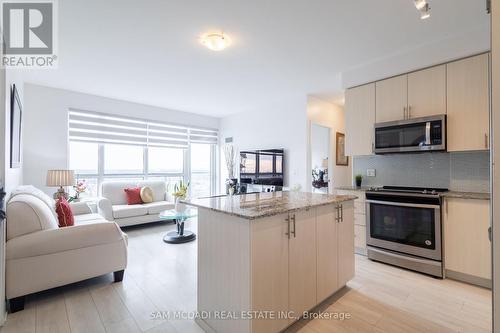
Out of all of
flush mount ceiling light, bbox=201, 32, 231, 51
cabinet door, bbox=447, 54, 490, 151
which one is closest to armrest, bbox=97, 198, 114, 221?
flush mount ceiling light, bbox=201, 32, 231, 51

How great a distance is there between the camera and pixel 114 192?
4758mm

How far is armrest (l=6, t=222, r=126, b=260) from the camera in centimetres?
199

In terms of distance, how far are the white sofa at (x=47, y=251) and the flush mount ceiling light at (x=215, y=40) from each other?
228 centimetres

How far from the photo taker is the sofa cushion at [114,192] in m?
4.68

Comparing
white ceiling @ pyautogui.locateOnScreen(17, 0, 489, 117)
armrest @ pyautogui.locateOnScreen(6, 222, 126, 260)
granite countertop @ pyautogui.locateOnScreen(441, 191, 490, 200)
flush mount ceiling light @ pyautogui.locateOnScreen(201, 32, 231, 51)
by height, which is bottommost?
armrest @ pyautogui.locateOnScreen(6, 222, 126, 260)

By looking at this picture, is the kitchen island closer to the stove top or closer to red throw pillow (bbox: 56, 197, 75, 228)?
the stove top

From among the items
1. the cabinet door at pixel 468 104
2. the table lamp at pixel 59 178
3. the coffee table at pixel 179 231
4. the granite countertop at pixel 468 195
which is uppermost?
the cabinet door at pixel 468 104

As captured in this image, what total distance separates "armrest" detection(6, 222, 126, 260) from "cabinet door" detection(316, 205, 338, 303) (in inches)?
81.3

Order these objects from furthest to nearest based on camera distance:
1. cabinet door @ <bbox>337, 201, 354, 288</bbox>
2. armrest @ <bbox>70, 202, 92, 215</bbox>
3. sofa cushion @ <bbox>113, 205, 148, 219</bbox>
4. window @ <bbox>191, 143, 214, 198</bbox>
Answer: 1. window @ <bbox>191, 143, 214, 198</bbox>
2. sofa cushion @ <bbox>113, 205, 148, 219</bbox>
3. armrest @ <bbox>70, 202, 92, 215</bbox>
4. cabinet door @ <bbox>337, 201, 354, 288</bbox>

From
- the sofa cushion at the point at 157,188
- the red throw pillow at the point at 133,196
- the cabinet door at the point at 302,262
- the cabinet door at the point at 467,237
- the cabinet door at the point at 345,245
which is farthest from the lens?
the sofa cushion at the point at 157,188

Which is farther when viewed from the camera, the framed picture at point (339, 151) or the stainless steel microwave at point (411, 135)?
the framed picture at point (339, 151)

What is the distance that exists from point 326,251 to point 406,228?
1.44 metres

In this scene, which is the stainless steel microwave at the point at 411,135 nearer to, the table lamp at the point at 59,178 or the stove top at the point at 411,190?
the stove top at the point at 411,190

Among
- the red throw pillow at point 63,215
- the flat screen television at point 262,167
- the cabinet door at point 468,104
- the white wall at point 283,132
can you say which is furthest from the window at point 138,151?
the cabinet door at point 468,104
